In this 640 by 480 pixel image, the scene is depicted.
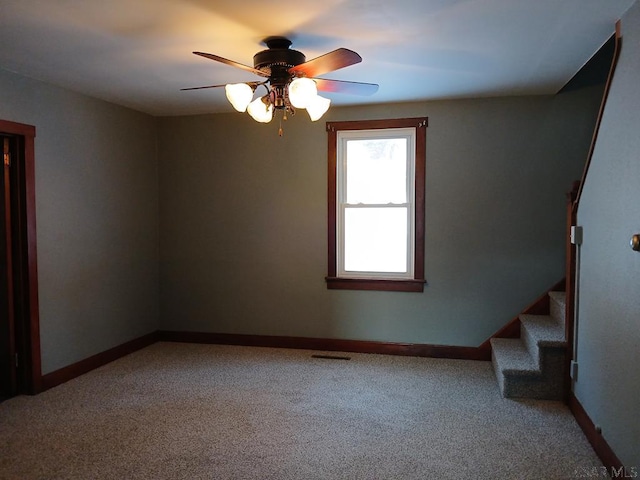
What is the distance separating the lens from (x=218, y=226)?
491 cm

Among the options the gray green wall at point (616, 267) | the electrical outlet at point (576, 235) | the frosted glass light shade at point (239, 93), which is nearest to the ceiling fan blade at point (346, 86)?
the frosted glass light shade at point (239, 93)

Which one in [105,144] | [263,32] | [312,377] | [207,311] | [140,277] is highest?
[263,32]

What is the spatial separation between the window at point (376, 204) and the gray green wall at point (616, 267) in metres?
1.69

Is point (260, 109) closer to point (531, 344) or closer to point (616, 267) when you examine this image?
point (616, 267)

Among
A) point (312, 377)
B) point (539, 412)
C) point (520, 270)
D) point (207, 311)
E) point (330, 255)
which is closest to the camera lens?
point (539, 412)

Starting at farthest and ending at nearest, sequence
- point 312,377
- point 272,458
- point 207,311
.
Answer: point 207,311 → point 312,377 → point 272,458

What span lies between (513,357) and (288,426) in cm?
187

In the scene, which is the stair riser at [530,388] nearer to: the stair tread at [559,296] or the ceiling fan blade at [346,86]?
the stair tread at [559,296]

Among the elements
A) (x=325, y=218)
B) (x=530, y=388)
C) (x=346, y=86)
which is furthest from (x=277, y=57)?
(x=530, y=388)

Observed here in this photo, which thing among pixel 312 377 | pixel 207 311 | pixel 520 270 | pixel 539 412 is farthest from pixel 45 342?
pixel 520 270

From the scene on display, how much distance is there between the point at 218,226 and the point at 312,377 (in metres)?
1.91

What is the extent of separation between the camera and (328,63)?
8.08ft

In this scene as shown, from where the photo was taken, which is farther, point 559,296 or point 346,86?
point 559,296

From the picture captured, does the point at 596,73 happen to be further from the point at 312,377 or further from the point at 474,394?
the point at 312,377
